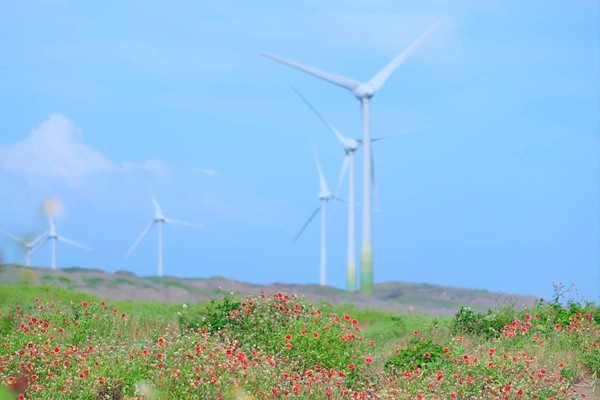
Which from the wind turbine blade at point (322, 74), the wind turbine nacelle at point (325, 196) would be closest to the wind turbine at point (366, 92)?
the wind turbine blade at point (322, 74)

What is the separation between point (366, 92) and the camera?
31.8 metres

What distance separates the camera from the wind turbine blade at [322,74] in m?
30.1

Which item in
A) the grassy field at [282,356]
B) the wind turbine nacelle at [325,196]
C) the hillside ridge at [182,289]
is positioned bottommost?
the grassy field at [282,356]

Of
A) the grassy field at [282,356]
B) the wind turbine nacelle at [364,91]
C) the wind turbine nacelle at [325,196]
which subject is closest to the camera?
the grassy field at [282,356]

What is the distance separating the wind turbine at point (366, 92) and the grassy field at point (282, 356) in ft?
50.2

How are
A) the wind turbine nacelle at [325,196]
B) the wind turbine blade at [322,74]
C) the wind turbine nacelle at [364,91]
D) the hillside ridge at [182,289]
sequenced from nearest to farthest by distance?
the hillside ridge at [182,289] < the wind turbine blade at [322,74] < the wind turbine nacelle at [364,91] < the wind turbine nacelle at [325,196]

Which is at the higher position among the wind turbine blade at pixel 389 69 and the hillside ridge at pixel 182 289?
the wind turbine blade at pixel 389 69

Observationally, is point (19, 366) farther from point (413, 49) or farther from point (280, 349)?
point (413, 49)

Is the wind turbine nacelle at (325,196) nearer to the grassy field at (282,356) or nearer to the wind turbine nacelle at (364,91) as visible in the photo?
the wind turbine nacelle at (364,91)

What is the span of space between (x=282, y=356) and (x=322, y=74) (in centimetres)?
1967

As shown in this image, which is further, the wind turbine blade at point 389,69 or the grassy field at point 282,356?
the wind turbine blade at point 389,69

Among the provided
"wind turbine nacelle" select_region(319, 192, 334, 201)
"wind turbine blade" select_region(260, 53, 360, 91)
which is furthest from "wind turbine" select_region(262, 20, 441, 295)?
"wind turbine nacelle" select_region(319, 192, 334, 201)

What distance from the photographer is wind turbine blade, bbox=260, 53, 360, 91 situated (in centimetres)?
3014

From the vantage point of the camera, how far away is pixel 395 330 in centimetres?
1638
